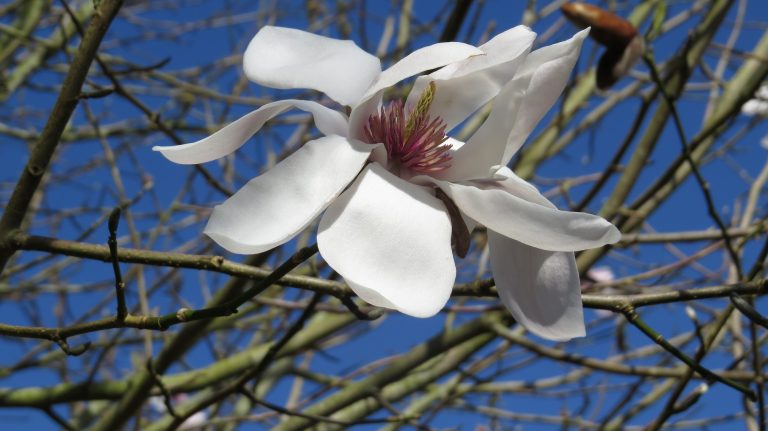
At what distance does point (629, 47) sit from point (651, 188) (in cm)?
45

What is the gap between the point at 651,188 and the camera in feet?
4.65

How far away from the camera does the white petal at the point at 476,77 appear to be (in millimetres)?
578

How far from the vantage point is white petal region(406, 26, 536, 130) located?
0.58m

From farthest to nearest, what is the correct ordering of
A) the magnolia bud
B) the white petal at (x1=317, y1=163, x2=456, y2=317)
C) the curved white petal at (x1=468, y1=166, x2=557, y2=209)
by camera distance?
the magnolia bud
the curved white petal at (x1=468, y1=166, x2=557, y2=209)
the white petal at (x1=317, y1=163, x2=456, y2=317)

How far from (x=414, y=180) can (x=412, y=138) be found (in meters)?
0.06

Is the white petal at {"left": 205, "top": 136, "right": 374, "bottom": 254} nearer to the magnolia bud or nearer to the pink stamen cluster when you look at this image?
the pink stamen cluster

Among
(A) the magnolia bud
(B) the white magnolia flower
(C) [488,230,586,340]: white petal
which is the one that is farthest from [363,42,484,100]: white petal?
(A) the magnolia bud

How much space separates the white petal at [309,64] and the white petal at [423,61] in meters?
0.02

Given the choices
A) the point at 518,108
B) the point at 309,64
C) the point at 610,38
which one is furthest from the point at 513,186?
the point at 610,38

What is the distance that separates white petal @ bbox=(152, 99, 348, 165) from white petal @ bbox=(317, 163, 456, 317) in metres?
0.07

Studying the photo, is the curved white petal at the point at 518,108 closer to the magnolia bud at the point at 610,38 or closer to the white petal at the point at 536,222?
the white petal at the point at 536,222

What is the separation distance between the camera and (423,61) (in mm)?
560

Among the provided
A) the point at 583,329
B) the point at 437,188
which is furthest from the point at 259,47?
the point at 583,329

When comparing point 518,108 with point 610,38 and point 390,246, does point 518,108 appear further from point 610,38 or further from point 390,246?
point 610,38
